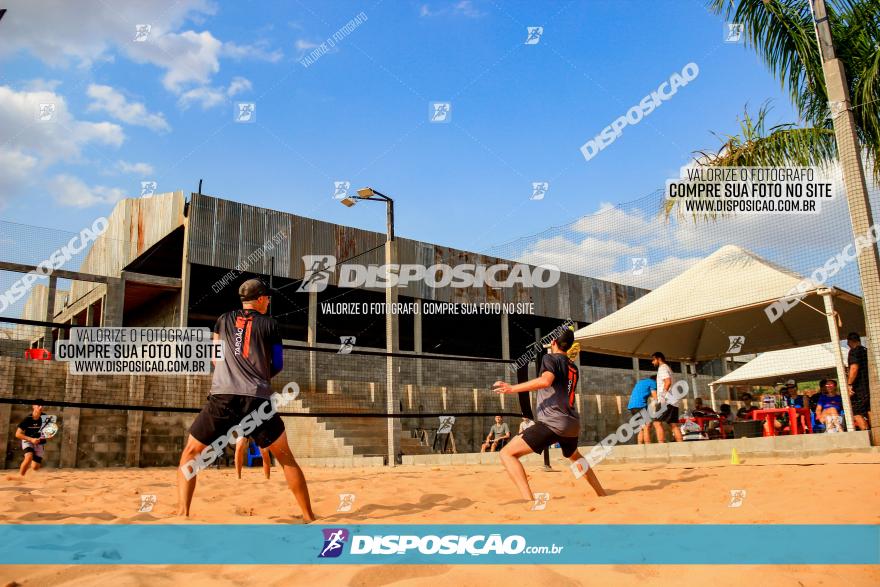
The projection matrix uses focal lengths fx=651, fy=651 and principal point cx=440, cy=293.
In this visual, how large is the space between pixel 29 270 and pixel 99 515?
43.4 feet

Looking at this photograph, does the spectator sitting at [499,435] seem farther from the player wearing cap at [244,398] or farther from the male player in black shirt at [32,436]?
the player wearing cap at [244,398]

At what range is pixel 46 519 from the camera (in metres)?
4.24

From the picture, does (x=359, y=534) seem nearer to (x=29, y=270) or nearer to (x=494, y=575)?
(x=494, y=575)

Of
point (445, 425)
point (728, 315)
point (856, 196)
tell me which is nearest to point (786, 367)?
point (728, 315)

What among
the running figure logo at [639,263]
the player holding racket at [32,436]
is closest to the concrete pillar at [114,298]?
the player holding racket at [32,436]

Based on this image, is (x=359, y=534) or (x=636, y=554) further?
(x=359, y=534)

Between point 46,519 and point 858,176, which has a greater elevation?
point 858,176

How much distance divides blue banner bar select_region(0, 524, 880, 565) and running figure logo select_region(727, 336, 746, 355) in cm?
1061

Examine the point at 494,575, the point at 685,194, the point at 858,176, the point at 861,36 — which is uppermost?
the point at 861,36

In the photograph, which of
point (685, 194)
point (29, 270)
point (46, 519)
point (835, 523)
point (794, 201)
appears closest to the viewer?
point (835, 523)

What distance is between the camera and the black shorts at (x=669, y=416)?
9.65m

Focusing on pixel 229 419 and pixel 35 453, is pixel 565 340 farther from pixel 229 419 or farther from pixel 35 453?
pixel 35 453

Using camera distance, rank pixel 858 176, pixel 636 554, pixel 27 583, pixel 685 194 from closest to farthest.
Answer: pixel 27 583 < pixel 636 554 < pixel 858 176 < pixel 685 194

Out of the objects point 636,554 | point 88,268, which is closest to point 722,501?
point 636,554
